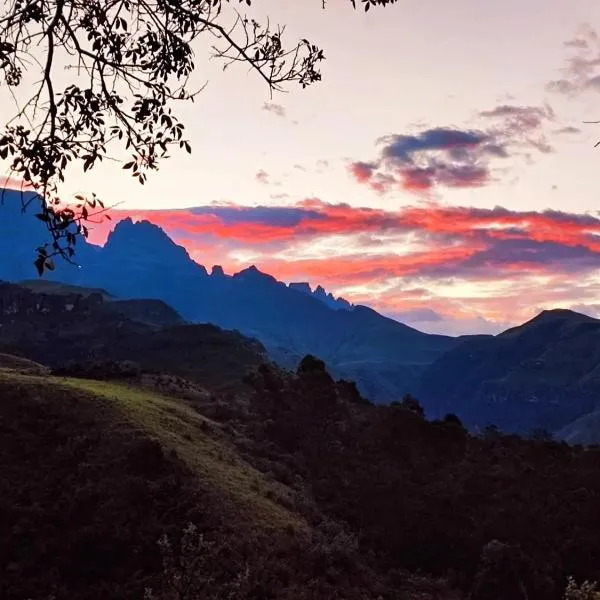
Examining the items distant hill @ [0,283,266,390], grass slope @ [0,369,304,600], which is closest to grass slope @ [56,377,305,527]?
grass slope @ [0,369,304,600]

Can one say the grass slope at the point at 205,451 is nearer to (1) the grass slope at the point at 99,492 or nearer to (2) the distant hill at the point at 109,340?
(1) the grass slope at the point at 99,492

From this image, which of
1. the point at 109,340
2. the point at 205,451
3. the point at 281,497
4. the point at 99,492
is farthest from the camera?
the point at 109,340

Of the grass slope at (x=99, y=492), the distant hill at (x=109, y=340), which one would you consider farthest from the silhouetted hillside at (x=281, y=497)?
the distant hill at (x=109, y=340)

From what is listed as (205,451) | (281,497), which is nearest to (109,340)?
(205,451)

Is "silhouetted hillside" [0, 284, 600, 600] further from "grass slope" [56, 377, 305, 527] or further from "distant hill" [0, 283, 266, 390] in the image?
"distant hill" [0, 283, 266, 390]

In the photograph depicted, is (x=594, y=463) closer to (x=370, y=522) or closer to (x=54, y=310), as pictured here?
(x=370, y=522)

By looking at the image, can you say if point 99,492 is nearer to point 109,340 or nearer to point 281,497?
point 281,497

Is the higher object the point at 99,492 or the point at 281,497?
the point at 99,492

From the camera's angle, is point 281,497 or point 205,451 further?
point 205,451

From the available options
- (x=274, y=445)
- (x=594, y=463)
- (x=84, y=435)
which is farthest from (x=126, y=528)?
(x=594, y=463)

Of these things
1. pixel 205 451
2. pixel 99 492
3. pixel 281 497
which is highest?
pixel 205 451

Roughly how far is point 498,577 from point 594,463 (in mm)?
23498

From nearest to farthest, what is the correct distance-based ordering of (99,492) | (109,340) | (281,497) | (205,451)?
(99,492) → (281,497) → (205,451) → (109,340)

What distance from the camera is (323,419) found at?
187 ft
